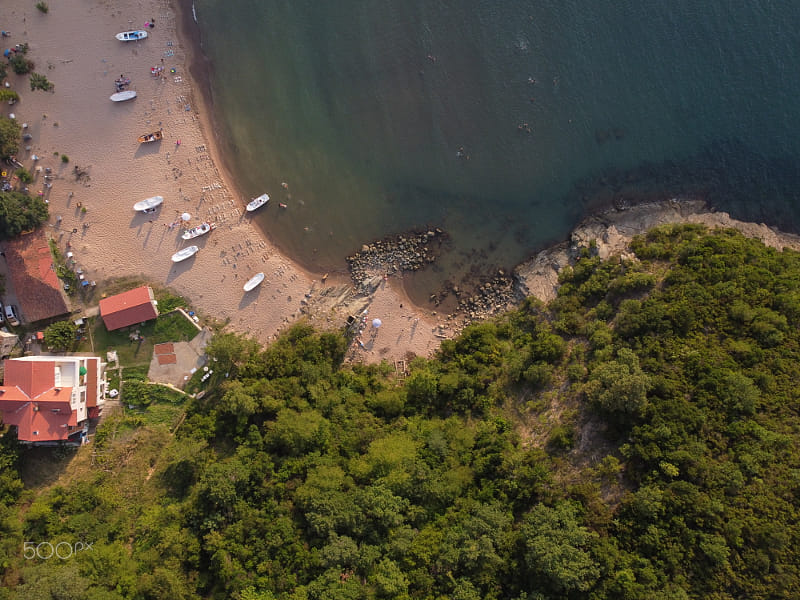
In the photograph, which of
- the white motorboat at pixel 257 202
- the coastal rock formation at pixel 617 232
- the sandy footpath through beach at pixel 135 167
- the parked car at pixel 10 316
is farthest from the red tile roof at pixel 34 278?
the coastal rock formation at pixel 617 232

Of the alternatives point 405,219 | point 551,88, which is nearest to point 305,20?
point 405,219

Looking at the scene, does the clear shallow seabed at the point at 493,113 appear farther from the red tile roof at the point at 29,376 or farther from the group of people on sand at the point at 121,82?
the red tile roof at the point at 29,376

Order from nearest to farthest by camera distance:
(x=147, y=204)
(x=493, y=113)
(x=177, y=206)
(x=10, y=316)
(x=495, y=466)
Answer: (x=495, y=466) < (x=10, y=316) < (x=147, y=204) < (x=177, y=206) < (x=493, y=113)

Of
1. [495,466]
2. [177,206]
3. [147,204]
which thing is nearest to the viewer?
[495,466]

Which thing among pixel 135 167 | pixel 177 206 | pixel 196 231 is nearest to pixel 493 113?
pixel 196 231

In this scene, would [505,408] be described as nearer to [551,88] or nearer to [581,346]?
[581,346]

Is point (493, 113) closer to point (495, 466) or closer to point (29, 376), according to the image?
point (495, 466)
